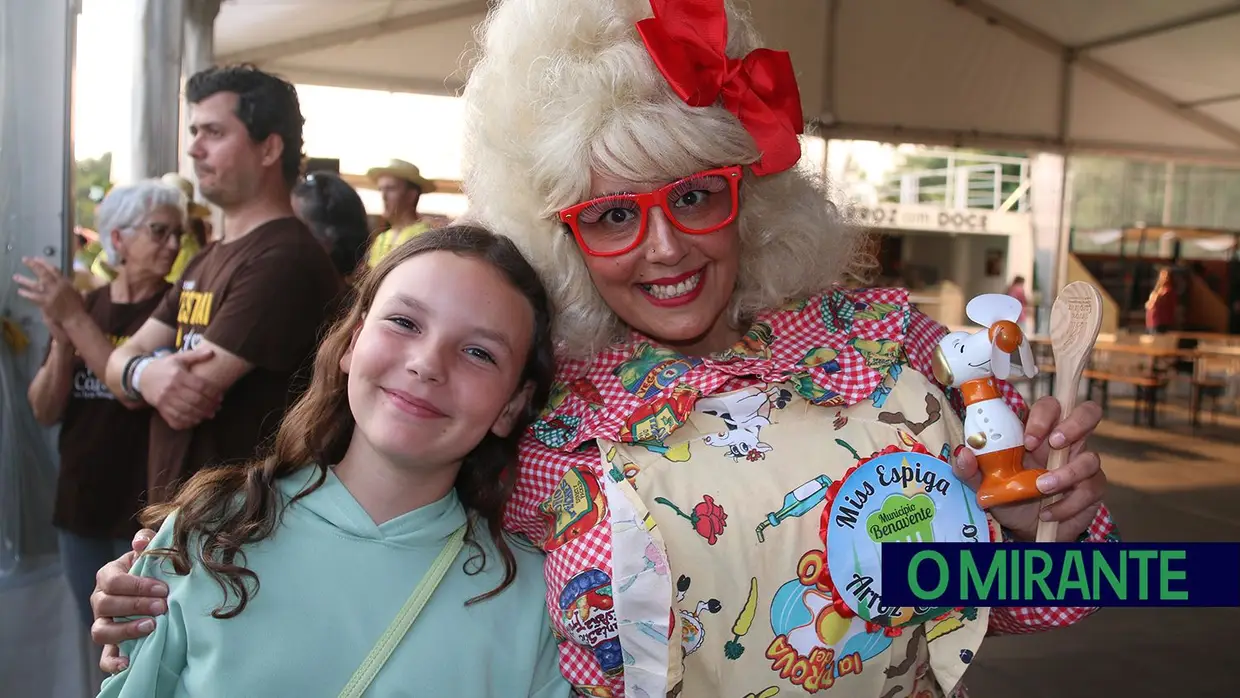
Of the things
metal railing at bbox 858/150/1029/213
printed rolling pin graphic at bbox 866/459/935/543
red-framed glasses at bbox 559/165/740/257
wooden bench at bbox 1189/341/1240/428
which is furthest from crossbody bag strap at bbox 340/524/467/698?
wooden bench at bbox 1189/341/1240/428

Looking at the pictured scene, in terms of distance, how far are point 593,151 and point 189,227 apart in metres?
2.39

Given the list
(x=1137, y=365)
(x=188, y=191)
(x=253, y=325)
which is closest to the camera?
(x=253, y=325)

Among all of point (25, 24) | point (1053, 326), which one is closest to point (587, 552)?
point (1053, 326)

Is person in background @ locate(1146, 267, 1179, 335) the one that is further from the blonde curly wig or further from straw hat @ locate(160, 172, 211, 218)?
the blonde curly wig

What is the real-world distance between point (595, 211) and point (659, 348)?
240 millimetres

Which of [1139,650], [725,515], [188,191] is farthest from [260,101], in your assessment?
[1139,650]

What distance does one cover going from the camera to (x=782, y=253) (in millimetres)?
1468

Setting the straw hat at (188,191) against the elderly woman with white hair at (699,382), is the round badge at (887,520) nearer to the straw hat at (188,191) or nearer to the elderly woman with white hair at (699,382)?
the elderly woman with white hair at (699,382)

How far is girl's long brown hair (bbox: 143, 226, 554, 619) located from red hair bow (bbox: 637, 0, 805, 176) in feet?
1.21

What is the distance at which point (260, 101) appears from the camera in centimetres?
224

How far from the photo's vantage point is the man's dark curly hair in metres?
2.22

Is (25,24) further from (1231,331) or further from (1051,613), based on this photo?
(1231,331)

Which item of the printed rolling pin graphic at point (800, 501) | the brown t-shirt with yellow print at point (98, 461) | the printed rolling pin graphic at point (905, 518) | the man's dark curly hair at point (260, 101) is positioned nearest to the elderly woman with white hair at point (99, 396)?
the brown t-shirt with yellow print at point (98, 461)

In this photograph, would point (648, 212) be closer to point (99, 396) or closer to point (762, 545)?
point (762, 545)
